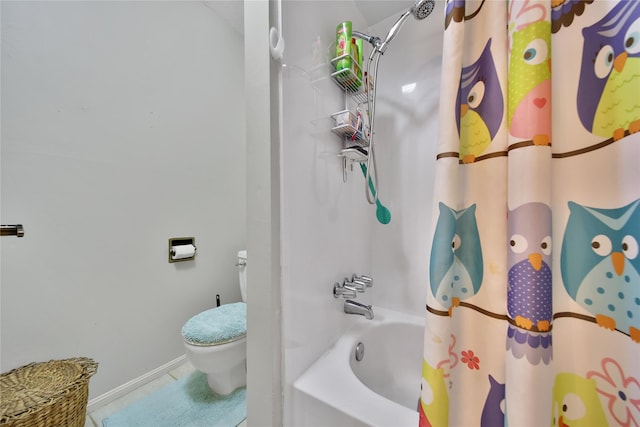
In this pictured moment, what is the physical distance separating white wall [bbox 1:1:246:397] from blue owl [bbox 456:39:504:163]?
1790 millimetres

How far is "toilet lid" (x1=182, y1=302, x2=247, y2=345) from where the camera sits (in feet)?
4.20

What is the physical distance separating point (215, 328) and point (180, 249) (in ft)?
2.11

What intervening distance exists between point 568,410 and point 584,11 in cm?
74

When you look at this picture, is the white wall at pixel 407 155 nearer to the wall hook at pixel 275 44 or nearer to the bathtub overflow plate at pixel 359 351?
the bathtub overflow plate at pixel 359 351

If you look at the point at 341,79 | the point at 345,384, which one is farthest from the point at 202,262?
the point at 341,79

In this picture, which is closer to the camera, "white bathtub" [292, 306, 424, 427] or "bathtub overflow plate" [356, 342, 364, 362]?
"white bathtub" [292, 306, 424, 427]

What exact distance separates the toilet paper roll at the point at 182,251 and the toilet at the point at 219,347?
0.45 m

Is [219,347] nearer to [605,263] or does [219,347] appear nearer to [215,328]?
[215,328]

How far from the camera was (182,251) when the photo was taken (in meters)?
1.65

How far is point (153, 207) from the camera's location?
157cm

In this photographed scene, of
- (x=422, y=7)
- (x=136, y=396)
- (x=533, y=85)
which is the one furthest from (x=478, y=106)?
(x=136, y=396)

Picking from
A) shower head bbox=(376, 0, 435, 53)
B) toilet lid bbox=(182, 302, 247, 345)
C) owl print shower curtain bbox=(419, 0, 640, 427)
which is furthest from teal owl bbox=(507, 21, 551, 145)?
toilet lid bbox=(182, 302, 247, 345)

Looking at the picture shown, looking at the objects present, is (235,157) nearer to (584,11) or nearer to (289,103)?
(289,103)

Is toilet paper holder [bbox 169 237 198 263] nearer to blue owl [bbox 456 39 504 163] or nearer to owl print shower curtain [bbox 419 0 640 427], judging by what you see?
owl print shower curtain [bbox 419 0 640 427]
